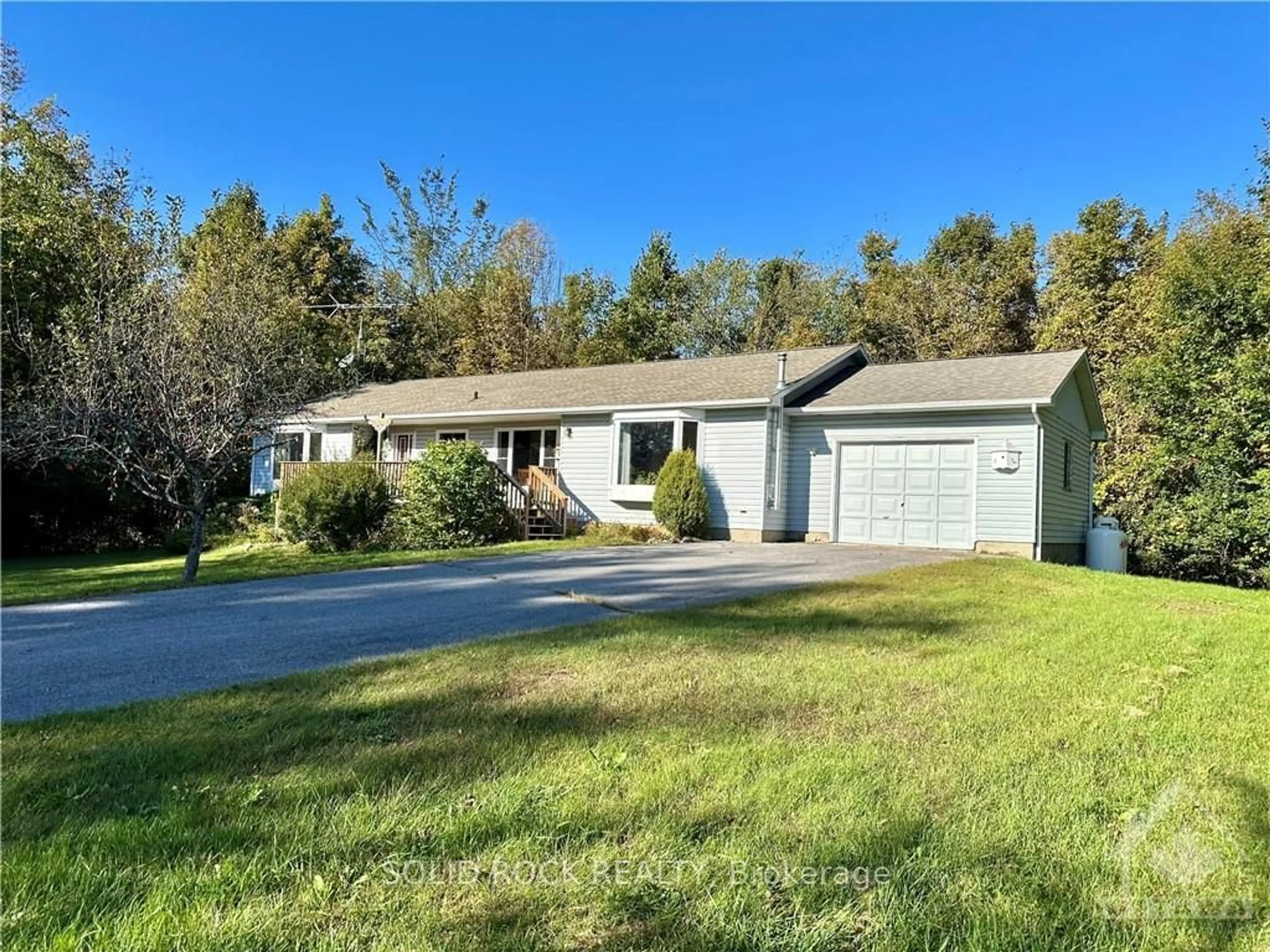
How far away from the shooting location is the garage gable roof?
42.8ft

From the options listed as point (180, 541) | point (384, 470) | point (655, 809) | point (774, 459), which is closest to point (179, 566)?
point (384, 470)

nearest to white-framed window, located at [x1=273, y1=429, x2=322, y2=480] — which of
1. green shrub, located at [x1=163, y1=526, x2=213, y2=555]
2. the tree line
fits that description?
the tree line

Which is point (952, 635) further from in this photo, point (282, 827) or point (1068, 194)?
point (1068, 194)

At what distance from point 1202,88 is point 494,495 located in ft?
46.8

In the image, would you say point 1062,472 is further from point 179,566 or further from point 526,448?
point 179,566

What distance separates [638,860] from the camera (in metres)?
2.39

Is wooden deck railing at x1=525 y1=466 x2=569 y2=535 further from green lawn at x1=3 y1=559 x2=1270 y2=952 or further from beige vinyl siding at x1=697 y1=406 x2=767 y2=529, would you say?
green lawn at x1=3 y1=559 x2=1270 y2=952

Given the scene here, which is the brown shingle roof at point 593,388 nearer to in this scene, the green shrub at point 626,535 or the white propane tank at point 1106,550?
the green shrub at point 626,535

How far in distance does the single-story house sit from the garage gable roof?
0.04m

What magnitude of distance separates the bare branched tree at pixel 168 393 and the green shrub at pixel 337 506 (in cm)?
171

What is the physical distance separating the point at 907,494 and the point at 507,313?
2276 cm

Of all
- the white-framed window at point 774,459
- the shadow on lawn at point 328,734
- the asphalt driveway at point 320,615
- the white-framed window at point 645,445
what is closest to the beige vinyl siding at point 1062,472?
the asphalt driveway at point 320,615

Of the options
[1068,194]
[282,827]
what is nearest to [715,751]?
[282,827]

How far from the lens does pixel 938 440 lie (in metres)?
13.7
